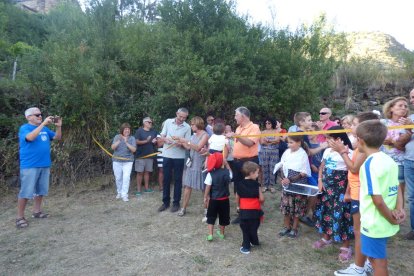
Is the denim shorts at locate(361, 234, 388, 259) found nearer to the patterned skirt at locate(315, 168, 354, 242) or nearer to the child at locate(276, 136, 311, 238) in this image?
the patterned skirt at locate(315, 168, 354, 242)

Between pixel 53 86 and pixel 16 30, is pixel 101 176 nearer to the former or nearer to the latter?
pixel 53 86

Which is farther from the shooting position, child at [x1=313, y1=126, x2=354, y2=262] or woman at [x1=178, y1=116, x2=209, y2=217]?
woman at [x1=178, y1=116, x2=209, y2=217]

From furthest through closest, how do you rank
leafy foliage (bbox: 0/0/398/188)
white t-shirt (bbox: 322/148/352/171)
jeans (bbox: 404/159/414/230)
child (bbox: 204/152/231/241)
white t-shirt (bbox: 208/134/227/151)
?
1. leafy foliage (bbox: 0/0/398/188)
2. white t-shirt (bbox: 208/134/227/151)
3. child (bbox: 204/152/231/241)
4. jeans (bbox: 404/159/414/230)
5. white t-shirt (bbox: 322/148/352/171)

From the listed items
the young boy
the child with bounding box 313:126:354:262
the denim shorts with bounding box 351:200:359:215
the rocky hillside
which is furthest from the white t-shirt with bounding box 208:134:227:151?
the rocky hillside

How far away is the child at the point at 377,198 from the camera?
2635mm

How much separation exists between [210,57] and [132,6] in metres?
14.5

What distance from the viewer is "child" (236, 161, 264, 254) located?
4086mm

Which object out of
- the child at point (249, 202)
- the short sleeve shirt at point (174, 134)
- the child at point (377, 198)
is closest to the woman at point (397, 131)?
the child at point (377, 198)

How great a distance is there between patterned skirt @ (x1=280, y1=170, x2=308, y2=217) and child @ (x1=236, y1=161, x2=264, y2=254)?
20.4 inches

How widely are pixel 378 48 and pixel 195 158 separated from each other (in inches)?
641

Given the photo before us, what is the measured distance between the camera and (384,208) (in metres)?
2.61

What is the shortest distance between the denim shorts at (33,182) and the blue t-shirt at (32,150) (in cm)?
10

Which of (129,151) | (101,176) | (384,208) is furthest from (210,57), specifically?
(384,208)

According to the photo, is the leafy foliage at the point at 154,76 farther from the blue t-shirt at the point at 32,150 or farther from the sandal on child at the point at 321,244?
the sandal on child at the point at 321,244
